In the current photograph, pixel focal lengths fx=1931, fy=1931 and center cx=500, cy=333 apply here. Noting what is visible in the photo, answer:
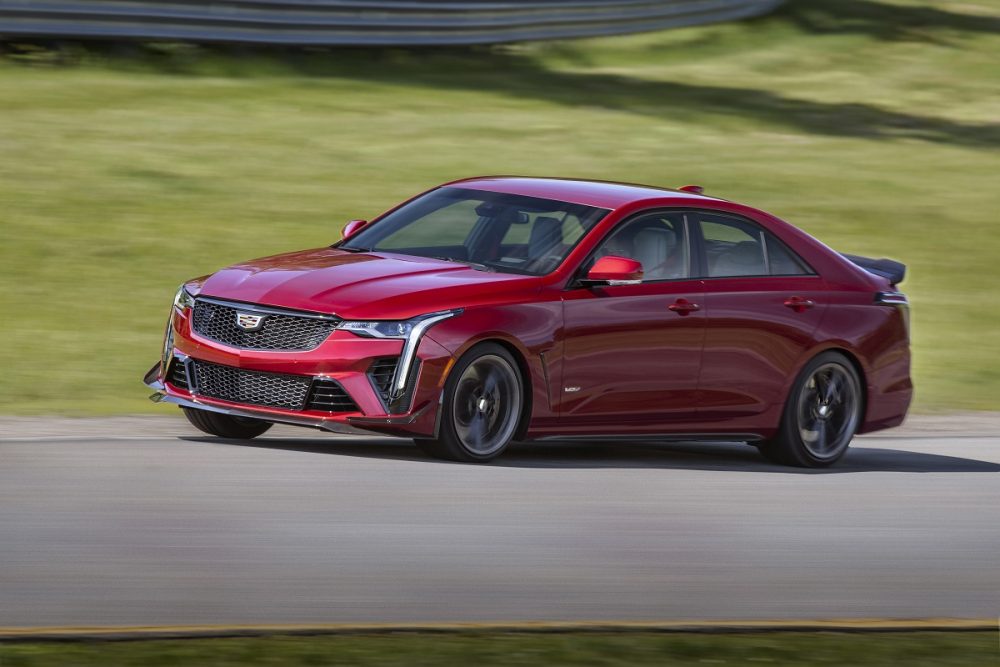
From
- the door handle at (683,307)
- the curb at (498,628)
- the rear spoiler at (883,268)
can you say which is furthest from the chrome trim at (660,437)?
the curb at (498,628)

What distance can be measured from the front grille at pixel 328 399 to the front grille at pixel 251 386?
39 millimetres

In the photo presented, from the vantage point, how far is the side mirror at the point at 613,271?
10.0 m

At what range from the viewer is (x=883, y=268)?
11.9m

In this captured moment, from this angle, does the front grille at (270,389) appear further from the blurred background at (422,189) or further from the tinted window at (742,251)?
the tinted window at (742,251)

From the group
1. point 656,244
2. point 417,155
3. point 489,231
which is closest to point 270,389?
point 489,231

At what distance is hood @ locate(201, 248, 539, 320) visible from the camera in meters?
9.39

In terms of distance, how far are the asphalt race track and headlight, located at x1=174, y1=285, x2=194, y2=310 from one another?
2.38 ft

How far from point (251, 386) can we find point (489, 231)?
1692 mm

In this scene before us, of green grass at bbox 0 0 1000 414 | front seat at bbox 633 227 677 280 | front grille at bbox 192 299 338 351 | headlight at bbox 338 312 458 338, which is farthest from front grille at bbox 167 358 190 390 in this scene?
front seat at bbox 633 227 677 280

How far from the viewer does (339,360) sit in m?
9.37

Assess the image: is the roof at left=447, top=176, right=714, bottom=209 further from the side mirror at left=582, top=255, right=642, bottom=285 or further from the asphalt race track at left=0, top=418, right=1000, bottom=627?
the asphalt race track at left=0, top=418, right=1000, bottom=627

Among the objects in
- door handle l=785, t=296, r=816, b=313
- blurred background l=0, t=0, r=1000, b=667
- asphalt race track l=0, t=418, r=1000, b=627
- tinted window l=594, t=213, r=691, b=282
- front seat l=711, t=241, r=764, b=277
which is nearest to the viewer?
asphalt race track l=0, t=418, r=1000, b=627

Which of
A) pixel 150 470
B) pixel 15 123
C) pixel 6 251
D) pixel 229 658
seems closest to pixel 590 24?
pixel 15 123

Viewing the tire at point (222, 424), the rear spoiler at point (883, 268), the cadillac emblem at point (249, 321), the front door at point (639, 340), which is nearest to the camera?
the cadillac emblem at point (249, 321)
